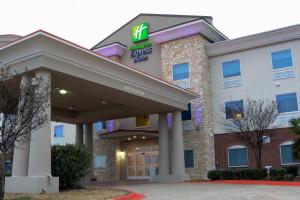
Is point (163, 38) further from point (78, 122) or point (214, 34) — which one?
point (78, 122)

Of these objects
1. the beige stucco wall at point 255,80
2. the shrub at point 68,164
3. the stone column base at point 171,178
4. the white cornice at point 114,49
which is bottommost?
the stone column base at point 171,178

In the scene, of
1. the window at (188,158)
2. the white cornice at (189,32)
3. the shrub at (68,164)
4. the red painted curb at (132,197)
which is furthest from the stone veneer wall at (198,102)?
the red painted curb at (132,197)

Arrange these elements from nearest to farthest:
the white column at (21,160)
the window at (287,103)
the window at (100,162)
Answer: the white column at (21,160)
the window at (287,103)
the window at (100,162)

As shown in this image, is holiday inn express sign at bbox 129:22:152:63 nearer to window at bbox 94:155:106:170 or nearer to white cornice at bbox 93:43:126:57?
white cornice at bbox 93:43:126:57

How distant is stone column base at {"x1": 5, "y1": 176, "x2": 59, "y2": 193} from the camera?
15.8m

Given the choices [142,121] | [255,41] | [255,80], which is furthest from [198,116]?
[255,41]

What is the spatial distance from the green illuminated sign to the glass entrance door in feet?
29.6

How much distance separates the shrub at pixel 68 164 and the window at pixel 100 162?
16.0m

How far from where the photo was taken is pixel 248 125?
26.0 metres

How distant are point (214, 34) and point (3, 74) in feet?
71.1

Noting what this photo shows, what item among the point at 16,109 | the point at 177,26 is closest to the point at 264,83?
the point at 177,26

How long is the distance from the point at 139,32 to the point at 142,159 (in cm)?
1054

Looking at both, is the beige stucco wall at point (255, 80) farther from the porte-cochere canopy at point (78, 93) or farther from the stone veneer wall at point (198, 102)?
the porte-cochere canopy at point (78, 93)

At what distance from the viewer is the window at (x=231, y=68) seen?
30094 millimetres
